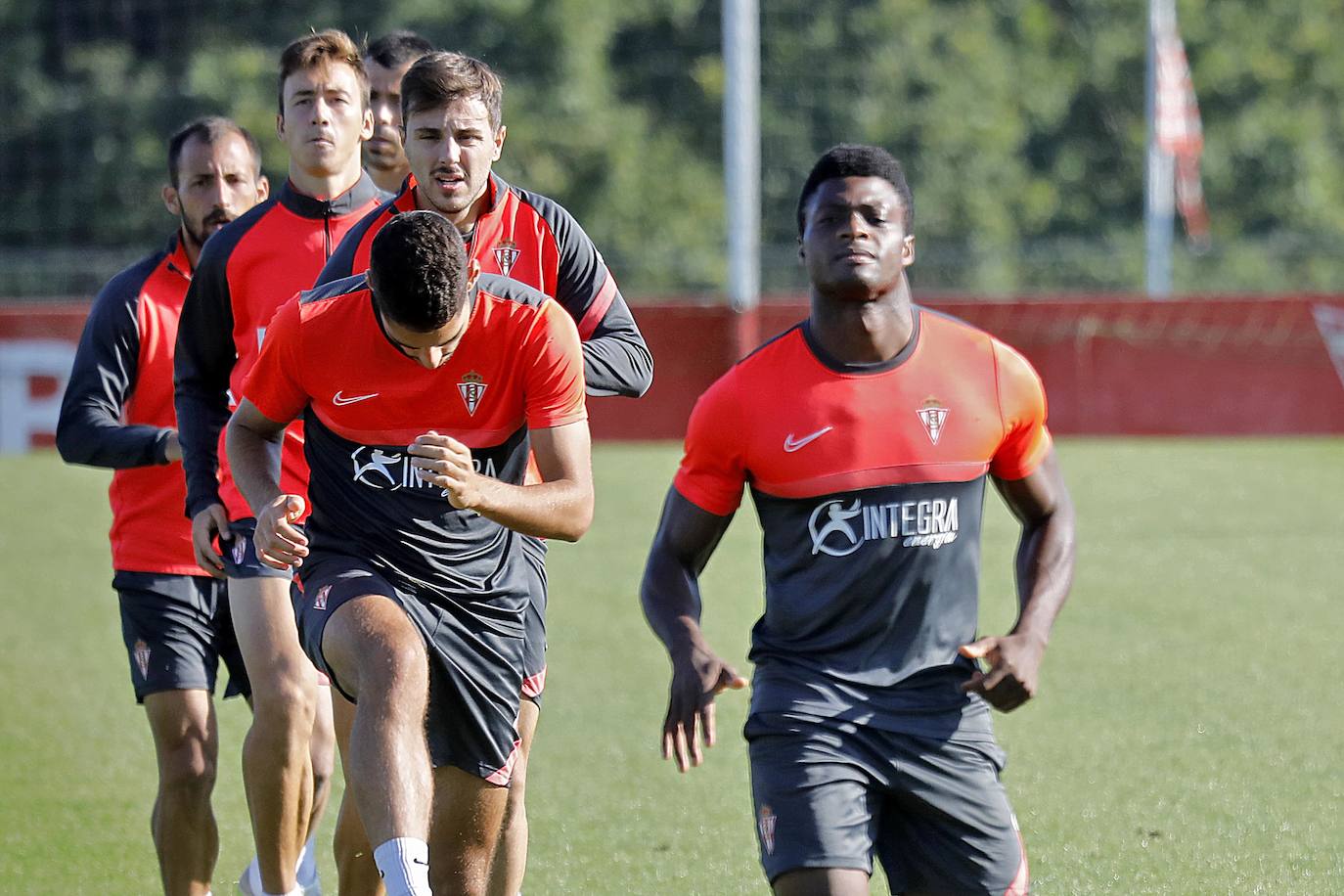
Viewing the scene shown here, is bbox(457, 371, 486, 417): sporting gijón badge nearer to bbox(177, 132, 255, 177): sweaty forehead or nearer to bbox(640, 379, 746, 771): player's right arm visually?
bbox(640, 379, 746, 771): player's right arm

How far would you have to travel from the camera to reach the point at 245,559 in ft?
17.4

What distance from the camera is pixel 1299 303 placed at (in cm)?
1734

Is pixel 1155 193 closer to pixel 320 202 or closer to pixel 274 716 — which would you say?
pixel 320 202

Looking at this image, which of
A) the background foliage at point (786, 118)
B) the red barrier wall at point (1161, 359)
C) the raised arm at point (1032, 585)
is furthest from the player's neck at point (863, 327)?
the background foliage at point (786, 118)

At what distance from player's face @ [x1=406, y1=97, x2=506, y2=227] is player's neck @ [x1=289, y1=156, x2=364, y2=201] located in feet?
2.12

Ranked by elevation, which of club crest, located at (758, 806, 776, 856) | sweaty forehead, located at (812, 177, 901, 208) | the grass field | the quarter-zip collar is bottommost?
the grass field

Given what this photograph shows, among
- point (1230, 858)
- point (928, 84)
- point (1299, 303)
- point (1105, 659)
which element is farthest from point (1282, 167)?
point (1230, 858)

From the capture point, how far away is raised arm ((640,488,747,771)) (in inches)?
158

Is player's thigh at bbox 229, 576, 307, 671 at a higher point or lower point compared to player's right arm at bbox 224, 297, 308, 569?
lower

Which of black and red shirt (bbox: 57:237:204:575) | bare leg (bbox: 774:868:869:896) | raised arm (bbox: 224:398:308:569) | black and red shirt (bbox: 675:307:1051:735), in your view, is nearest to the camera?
bare leg (bbox: 774:868:869:896)

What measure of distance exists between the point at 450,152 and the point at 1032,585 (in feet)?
6.22

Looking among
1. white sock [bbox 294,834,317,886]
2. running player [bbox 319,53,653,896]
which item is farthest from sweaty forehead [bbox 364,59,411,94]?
white sock [bbox 294,834,317,886]

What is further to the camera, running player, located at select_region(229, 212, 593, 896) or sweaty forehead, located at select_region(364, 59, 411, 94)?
sweaty forehead, located at select_region(364, 59, 411, 94)

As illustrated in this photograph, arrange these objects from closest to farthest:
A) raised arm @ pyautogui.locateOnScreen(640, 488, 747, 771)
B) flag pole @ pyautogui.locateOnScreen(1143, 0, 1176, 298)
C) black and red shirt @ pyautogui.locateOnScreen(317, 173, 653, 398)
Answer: raised arm @ pyautogui.locateOnScreen(640, 488, 747, 771)
black and red shirt @ pyautogui.locateOnScreen(317, 173, 653, 398)
flag pole @ pyautogui.locateOnScreen(1143, 0, 1176, 298)
